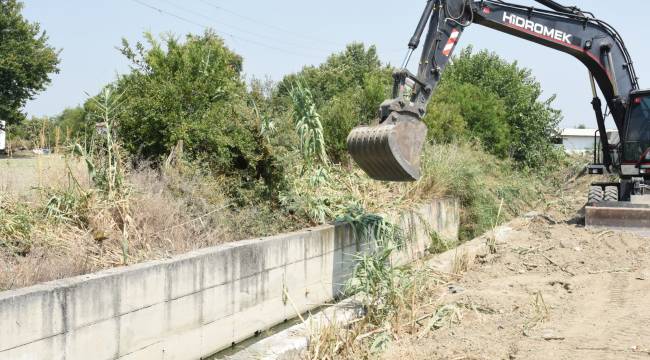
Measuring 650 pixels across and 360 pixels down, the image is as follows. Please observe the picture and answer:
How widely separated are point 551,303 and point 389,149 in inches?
108

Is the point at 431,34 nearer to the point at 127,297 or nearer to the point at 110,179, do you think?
the point at 110,179

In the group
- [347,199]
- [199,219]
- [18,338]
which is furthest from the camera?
[347,199]

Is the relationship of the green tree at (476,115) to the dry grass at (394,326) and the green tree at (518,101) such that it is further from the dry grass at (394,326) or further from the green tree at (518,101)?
the dry grass at (394,326)

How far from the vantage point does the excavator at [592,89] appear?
923 centimetres

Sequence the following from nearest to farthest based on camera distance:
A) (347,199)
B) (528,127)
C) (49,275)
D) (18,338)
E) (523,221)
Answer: (18,338)
(49,275)
(347,199)
(523,221)
(528,127)

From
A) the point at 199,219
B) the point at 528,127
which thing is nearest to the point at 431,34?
the point at 199,219

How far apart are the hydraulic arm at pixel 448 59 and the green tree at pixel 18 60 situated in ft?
87.8

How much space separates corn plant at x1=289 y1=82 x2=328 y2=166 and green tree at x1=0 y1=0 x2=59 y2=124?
25.7 meters

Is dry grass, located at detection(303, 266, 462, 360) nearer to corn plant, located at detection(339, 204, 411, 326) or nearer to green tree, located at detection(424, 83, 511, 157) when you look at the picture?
corn plant, located at detection(339, 204, 411, 326)

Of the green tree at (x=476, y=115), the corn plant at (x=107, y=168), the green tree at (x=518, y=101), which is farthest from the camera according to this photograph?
the green tree at (x=518, y=101)

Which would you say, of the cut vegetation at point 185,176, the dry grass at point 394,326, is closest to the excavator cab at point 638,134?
the cut vegetation at point 185,176

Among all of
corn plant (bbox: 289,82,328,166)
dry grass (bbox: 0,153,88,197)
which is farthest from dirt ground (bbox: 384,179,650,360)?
dry grass (bbox: 0,153,88,197)

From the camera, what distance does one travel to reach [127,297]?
653 centimetres

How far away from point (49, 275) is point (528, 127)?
24211 millimetres
